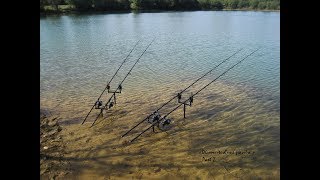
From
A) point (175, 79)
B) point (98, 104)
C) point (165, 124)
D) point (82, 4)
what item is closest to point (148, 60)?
point (175, 79)

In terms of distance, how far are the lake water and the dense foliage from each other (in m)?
15.2

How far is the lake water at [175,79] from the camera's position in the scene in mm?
7363

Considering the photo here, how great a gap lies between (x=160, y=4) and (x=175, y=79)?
35.0 metres

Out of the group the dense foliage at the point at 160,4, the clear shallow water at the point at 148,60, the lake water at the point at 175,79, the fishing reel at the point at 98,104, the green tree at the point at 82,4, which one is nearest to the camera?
the lake water at the point at 175,79

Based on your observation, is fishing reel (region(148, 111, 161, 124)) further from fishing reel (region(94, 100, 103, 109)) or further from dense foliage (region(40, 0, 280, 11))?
dense foliage (region(40, 0, 280, 11))

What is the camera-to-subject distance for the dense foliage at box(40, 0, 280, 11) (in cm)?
3559

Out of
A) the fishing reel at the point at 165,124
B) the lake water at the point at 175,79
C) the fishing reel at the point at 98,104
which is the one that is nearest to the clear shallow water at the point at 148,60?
the lake water at the point at 175,79

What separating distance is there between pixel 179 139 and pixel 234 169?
137 centimetres

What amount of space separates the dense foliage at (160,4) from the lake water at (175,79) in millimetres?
15172

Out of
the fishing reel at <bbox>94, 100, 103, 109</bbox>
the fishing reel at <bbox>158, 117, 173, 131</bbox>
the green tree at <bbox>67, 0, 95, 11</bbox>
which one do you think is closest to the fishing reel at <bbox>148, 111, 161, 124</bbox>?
the fishing reel at <bbox>158, 117, 173, 131</bbox>

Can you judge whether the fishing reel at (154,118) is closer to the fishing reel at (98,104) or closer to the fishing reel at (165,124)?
the fishing reel at (165,124)

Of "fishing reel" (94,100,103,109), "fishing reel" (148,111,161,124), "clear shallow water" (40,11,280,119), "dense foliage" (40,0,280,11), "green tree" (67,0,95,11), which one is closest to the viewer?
"fishing reel" (148,111,161,124)
